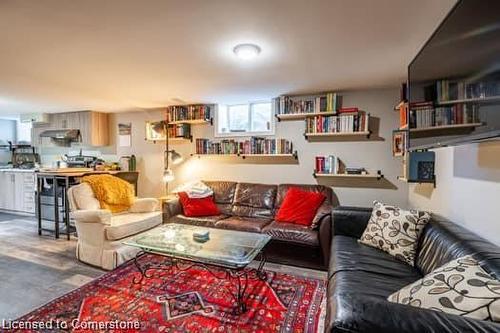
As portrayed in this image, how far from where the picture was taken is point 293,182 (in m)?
3.86

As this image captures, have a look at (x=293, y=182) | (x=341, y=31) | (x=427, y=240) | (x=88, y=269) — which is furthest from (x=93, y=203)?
(x=427, y=240)

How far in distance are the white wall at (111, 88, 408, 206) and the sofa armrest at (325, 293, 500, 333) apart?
2.82 m

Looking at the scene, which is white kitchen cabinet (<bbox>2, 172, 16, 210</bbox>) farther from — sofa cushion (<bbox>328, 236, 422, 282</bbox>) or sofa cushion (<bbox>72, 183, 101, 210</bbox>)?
sofa cushion (<bbox>328, 236, 422, 282</bbox>)

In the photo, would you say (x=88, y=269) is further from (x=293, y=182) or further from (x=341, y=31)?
(x=341, y=31)

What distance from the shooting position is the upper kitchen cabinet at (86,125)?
5.03 meters

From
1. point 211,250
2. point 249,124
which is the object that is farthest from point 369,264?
point 249,124

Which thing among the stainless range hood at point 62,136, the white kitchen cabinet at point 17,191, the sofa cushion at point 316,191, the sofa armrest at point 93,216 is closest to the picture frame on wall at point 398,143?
the sofa cushion at point 316,191

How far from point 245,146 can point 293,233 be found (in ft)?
5.03

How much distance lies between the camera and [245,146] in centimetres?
391

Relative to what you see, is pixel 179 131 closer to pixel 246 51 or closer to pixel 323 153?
pixel 323 153

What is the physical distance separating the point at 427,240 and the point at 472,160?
63 centimetres

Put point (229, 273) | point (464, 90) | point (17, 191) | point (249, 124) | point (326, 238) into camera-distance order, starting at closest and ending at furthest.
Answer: point (464, 90), point (229, 273), point (326, 238), point (249, 124), point (17, 191)

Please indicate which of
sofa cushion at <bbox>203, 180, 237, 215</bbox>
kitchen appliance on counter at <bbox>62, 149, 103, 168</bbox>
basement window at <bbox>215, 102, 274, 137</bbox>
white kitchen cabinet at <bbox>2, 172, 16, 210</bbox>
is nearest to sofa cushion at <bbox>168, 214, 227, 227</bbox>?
sofa cushion at <bbox>203, 180, 237, 215</bbox>

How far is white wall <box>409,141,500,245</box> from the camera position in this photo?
1574mm
